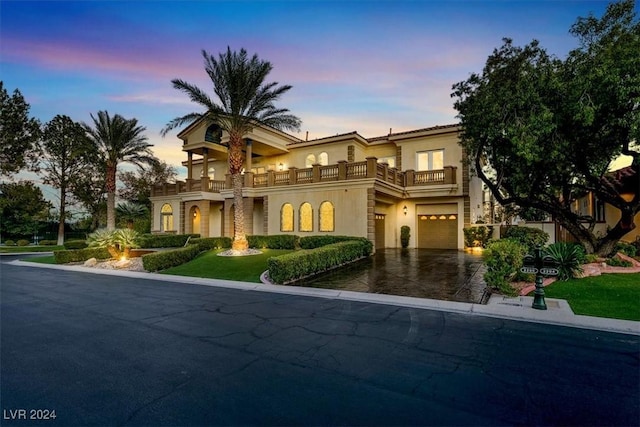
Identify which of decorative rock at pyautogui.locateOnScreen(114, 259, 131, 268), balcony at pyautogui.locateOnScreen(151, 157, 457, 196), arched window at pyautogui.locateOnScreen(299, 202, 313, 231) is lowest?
decorative rock at pyautogui.locateOnScreen(114, 259, 131, 268)

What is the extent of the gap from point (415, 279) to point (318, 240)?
8.01 metres

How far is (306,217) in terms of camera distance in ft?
70.2

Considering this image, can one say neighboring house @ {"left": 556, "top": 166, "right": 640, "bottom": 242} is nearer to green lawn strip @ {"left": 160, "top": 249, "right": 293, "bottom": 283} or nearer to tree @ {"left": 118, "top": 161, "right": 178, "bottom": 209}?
green lawn strip @ {"left": 160, "top": 249, "right": 293, "bottom": 283}

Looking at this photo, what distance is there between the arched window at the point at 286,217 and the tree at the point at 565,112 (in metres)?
12.1

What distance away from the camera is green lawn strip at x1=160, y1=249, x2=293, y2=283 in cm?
1360

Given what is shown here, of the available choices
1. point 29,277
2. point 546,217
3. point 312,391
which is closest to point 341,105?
point 546,217

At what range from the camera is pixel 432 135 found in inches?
880

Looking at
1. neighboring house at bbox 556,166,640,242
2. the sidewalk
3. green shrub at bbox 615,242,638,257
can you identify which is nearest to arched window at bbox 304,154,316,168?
the sidewalk

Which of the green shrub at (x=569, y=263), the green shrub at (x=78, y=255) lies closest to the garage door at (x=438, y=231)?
the green shrub at (x=569, y=263)

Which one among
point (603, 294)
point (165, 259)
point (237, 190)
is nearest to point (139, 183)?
point (237, 190)

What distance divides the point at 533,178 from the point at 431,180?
8.73 m

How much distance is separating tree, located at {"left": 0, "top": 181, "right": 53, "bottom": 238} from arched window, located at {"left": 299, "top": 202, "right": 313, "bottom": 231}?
3282 centimetres

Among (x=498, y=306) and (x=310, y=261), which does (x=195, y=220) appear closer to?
(x=310, y=261)

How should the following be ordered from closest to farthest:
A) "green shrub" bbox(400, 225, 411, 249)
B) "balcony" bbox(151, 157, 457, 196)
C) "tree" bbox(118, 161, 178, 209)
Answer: "balcony" bbox(151, 157, 457, 196) → "green shrub" bbox(400, 225, 411, 249) → "tree" bbox(118, 161, 178, 209)
